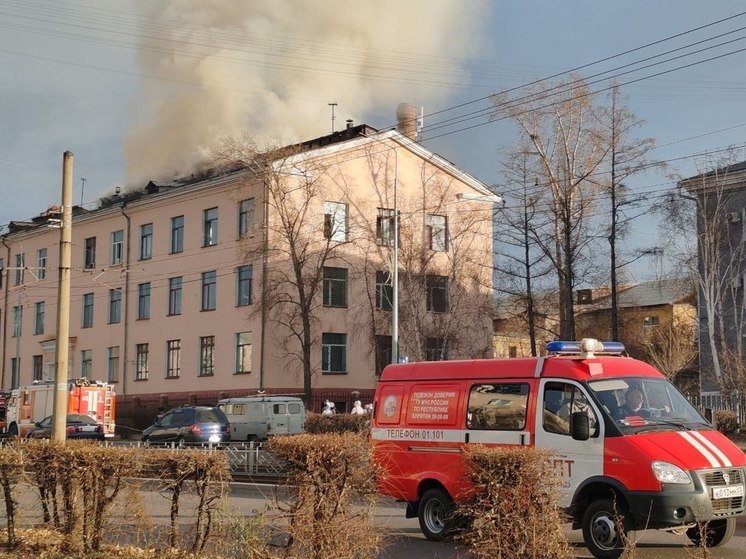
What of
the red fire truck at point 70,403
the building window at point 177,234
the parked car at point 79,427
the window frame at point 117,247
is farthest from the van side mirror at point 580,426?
the window frame at point 117,247

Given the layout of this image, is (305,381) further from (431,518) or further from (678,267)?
(431,518)

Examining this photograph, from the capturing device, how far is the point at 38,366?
2356 inches

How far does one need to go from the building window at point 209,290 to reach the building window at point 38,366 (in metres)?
16.9

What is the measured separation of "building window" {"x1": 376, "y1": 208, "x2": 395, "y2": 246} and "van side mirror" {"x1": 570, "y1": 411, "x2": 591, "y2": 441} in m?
35.2

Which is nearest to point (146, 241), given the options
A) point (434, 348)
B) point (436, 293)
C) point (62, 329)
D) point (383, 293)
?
point (383, 293)

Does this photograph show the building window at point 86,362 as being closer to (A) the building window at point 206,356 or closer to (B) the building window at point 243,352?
(A) the building window at point 206,356

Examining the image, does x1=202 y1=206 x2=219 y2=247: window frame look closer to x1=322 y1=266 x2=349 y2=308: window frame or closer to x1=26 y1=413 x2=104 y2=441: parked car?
x1=322 y1=266 x2=349 y2=308: window frame

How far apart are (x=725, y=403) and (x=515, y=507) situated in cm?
3104

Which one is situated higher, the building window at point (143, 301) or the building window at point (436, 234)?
the building window at point (436, 234)

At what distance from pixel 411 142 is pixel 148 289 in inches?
644

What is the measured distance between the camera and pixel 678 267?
42.8 m

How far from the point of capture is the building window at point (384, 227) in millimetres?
46562

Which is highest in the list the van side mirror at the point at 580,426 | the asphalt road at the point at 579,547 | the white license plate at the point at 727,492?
the van side mirror at the point at 580,426

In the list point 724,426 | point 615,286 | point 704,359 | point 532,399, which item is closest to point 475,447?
point 532,399
